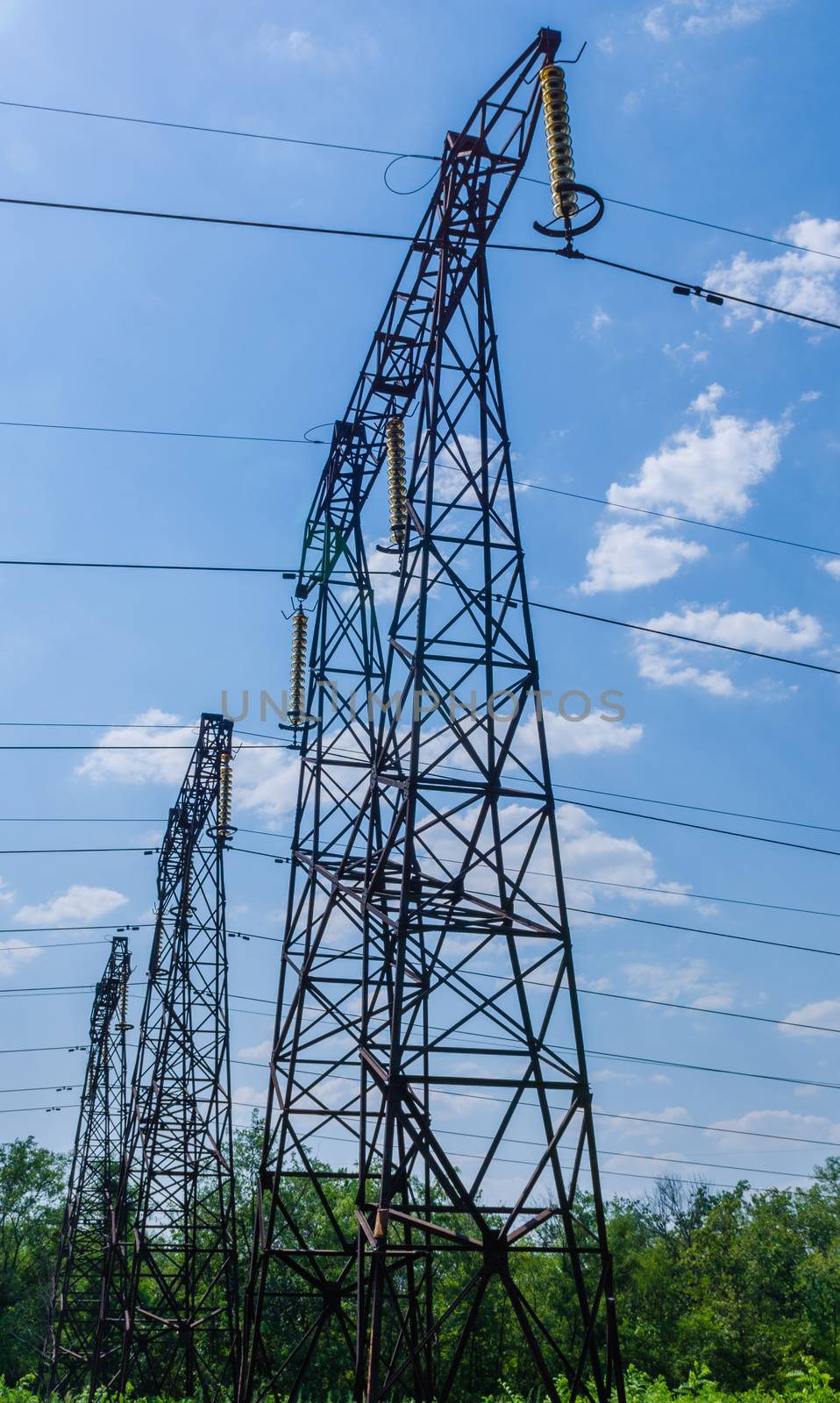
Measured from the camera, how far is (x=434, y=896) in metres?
11.2

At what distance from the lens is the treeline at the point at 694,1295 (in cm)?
4072

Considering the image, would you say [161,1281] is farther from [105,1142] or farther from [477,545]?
[477,545]

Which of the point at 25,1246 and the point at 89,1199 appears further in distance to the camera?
the point at 25,1246

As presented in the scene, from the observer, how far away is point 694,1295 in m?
45.2

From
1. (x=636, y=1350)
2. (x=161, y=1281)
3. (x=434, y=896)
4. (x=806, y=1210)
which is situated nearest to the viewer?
(x=434, y=896)

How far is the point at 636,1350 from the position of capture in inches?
1642

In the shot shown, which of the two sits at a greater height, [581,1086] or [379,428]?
[379,428]

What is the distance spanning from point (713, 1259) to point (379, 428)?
41963 mm

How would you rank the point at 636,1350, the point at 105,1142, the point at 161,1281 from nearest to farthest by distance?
the point at 161,1281
the point at 105,1142
the point at 636,1350

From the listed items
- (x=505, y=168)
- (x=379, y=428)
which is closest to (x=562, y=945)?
(x=505, y=168)

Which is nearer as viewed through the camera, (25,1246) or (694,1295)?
(694,1295)

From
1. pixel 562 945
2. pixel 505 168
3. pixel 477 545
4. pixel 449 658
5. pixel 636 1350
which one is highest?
pixel 505 168

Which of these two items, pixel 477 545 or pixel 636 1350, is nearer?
pixel 477 545

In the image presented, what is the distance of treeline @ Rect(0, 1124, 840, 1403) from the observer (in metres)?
40.7
